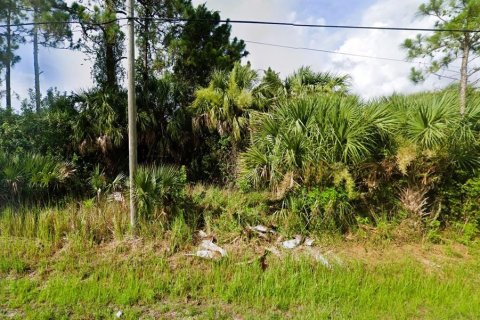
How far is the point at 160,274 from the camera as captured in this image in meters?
4.48

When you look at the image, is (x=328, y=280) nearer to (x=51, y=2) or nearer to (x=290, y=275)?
(x=290, y=275)

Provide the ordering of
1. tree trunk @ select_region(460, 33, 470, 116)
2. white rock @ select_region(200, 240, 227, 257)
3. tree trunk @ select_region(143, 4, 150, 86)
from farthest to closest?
1. tree trunk @ select_region(143, 4, 150, 86)
2. tree trunk @ select_region(460, 33, 470, 116)
3. white rock @ select_region(200, 240, 227, 257)

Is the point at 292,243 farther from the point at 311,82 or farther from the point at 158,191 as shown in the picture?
the point at 311,82

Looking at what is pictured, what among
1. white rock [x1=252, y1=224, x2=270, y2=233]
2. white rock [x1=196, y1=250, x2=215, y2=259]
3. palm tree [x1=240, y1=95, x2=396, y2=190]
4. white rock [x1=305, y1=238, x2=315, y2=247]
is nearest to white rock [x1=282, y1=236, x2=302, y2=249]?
white rock [x1=305, y1=238, x2=315, y2=247]

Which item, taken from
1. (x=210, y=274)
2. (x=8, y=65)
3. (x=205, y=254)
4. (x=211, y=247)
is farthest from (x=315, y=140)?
(x=8, y=65)

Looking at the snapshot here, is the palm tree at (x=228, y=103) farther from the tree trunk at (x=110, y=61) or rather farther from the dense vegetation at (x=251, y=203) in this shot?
the tree trunk at (x=110, y=61)

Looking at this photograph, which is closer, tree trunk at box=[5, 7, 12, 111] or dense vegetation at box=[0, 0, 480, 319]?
dense vegetation at box=[0, 0, 480, 319]

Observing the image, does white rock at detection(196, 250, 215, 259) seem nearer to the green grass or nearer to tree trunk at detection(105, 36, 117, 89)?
the green grass

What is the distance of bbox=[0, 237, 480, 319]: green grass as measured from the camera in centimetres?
367

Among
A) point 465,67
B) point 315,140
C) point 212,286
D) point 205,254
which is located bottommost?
point 212,286

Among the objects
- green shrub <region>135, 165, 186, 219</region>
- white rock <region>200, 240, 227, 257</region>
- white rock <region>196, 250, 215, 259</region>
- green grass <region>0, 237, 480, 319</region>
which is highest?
green shrub <region>135, 165, 186, 219</region>

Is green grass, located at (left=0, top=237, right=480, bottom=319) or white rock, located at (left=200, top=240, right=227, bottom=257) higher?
white rock, located at (left=200, top=240, right=227, bottom=257)

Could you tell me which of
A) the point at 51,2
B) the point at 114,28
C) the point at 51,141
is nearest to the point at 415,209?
the point at 51,141

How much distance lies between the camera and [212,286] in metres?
4.23
